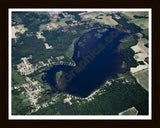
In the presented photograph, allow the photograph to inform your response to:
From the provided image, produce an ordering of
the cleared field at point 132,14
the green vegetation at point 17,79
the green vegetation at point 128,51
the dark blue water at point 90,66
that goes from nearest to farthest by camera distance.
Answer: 1. the dark blue water at point 90,66
2. the green vegetation at point 17,79
3. the green vegetation at point 128,51
4. the cleared field at point 132,14

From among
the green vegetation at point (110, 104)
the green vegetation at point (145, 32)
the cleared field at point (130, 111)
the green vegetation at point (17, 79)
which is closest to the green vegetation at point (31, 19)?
the green vegetation at point (17, 79)

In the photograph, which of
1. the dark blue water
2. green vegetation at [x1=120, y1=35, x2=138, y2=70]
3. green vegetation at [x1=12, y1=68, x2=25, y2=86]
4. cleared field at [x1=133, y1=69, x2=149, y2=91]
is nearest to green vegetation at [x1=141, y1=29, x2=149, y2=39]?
green vegetation at [x1=120, y1=35, x2=138, y2=70]

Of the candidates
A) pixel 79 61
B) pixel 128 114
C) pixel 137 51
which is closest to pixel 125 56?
pixel 137 51

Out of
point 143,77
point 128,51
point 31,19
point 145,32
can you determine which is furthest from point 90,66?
point 31,19

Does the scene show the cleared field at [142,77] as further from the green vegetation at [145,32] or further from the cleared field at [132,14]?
the cleared field at [132,14]

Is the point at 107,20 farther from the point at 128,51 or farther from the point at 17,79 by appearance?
the point at 17,79

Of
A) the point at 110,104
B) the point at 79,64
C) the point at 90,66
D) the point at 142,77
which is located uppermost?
the point at 79,64

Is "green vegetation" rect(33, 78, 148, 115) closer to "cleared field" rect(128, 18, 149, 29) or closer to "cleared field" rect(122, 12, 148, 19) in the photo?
"cleared field" rect(128, 18, 149, 29)
